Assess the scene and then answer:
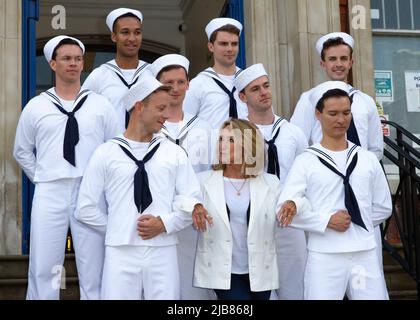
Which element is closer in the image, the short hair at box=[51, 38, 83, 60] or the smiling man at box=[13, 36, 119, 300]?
the smiling man at box=[13, 36, 119, 300]

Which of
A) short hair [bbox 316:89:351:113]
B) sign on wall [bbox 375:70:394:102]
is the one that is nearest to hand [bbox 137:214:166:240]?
short hair [bbox 316:89:351:113]

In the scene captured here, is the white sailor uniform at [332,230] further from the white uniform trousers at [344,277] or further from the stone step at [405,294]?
the stone step at [405,294]

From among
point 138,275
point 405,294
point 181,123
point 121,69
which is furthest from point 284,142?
point 405,294

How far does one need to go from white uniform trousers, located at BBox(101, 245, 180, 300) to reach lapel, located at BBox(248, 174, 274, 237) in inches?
22.7

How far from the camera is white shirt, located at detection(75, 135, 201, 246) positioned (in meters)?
5.09

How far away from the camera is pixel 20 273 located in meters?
6.99

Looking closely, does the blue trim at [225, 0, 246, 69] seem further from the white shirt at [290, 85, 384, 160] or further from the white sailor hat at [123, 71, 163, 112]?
the white sailor hat at [123, 71, 163, 112]

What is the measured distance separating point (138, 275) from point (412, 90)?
17.2 ft

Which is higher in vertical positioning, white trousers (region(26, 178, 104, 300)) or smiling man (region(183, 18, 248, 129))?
smiling man (region(183, 18, 248, 129))

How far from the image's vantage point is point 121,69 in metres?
6.60

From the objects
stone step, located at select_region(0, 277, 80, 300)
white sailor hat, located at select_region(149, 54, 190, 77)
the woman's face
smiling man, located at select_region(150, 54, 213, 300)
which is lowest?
stone step, located at select_region(0, 277, 80, 300)

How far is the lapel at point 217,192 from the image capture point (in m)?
5.26

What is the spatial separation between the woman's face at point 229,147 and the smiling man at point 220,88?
1.09m

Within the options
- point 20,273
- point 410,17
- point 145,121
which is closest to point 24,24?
point 20,273
